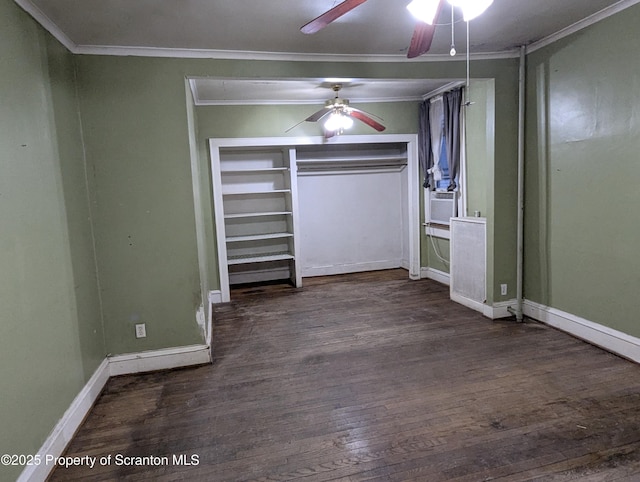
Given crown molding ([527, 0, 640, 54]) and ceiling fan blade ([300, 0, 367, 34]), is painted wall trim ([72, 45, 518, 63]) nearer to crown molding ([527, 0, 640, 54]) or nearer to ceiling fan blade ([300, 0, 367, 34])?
crown molding ([527, 0, 640, 54])

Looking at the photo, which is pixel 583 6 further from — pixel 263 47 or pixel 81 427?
pixel 81 427

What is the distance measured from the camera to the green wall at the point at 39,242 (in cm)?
177

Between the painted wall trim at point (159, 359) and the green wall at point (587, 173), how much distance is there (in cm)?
317

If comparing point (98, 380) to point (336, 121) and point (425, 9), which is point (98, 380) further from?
point (336, 121)

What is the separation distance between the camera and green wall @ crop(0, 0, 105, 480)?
1769 millimetres

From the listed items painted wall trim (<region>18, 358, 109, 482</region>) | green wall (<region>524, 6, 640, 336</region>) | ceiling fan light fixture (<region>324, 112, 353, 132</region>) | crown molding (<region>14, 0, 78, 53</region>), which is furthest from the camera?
ceiling fan light fixture (<region>324, 112, 353, 132</region>)

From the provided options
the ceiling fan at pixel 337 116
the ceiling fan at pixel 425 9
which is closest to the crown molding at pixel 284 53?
the ceiling fan at pixel 337 116

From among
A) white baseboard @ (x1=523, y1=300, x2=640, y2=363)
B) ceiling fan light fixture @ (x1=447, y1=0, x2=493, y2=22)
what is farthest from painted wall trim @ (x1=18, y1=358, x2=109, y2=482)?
white baseboard @ (x1=523, y1=300, x2=640, y2=363)

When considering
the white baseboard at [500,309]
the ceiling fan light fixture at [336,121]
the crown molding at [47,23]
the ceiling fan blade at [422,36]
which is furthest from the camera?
the ceiling fan light fixture at [336,121]

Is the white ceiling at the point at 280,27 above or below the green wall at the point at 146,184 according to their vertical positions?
above

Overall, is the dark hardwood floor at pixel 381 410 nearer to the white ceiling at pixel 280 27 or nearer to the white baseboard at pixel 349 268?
the white baseboard at pixel 349 268

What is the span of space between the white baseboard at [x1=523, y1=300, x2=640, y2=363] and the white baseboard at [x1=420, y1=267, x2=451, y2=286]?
1484mm

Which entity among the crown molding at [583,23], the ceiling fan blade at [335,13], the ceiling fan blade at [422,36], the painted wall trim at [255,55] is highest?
the crown molding at [583,23]

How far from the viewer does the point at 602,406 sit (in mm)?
2330
